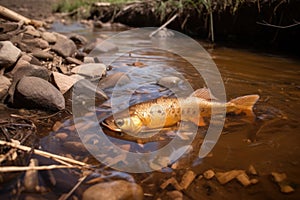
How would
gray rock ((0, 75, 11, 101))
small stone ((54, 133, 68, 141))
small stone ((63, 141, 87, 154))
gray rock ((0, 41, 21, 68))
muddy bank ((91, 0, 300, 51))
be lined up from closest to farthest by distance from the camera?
small stone ((63, 141, 87, 154)) → small stone ((54, 133, 68, 141)) → gray rock ((0, 75, 11, 101)) → gray rock ((0, 41, 21, 68)) → muddy bank ((91, 0, 300, 51))

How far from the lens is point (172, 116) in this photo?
202cm

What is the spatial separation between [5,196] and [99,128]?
827mm

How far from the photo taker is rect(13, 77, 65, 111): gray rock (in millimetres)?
2115

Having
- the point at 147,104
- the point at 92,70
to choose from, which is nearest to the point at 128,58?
the point at 92,70

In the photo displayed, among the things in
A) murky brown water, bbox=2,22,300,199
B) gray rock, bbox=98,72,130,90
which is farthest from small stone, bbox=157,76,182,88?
gray rock, bbox=98,72,130,90

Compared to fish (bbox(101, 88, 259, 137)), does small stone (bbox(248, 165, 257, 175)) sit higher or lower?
lower

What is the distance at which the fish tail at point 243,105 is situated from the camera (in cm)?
210

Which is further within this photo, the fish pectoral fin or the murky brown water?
the fish pectoral fin

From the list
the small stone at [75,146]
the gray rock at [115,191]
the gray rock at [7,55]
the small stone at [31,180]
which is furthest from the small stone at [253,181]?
the gray rock at [7,55]

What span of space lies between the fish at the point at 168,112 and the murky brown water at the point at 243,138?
108 millimetres

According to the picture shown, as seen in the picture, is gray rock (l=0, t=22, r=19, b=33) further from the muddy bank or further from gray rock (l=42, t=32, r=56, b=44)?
the muddy bank

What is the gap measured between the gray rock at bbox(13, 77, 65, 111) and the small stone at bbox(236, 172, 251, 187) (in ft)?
5.10

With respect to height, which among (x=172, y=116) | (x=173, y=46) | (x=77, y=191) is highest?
(x=173, y=46)

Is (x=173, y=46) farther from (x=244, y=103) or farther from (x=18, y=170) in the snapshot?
(x=18, y=170)
